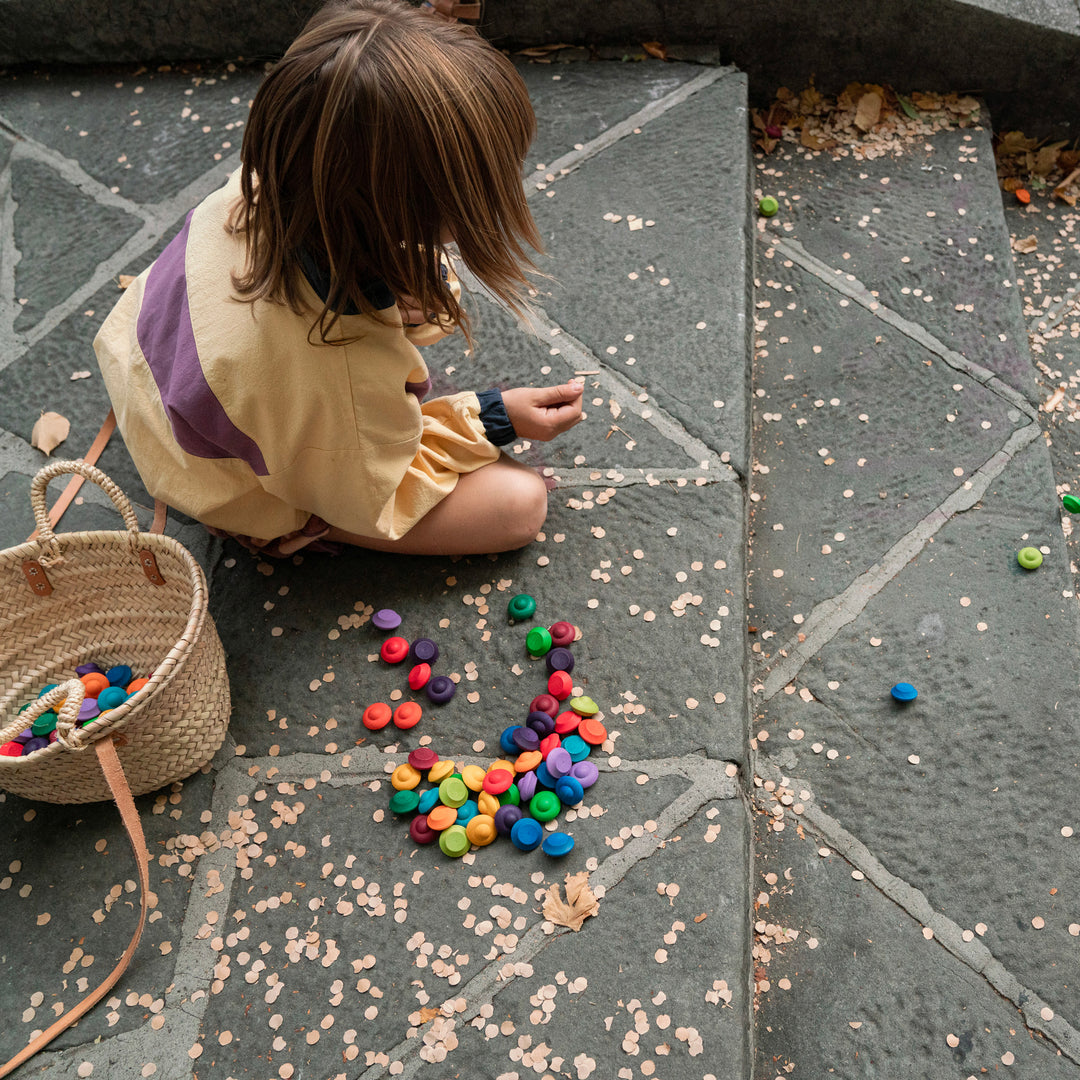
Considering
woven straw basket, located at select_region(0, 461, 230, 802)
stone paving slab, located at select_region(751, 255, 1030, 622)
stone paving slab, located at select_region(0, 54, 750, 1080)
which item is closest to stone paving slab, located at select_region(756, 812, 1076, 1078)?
stone paving slab, located at select_region(0, 54, 750, 1080)

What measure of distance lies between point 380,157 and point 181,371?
1.39 ft

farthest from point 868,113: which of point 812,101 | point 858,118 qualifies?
point 812,101

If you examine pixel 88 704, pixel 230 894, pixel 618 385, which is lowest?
pixel 230 894

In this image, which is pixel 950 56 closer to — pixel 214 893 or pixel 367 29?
pixel 367 29

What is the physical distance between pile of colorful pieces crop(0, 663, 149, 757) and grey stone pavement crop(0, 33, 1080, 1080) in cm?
13

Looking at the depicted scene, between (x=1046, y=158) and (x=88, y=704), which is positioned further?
(x=1046, y=158)

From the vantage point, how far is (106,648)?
1.62m

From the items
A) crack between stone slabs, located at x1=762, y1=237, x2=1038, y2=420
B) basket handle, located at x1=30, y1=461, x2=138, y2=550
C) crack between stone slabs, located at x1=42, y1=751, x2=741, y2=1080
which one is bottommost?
crack between stone slabs, located at x1=42, y1=751, x2=741, y2=1080

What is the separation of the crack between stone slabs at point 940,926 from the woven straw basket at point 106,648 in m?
0.94

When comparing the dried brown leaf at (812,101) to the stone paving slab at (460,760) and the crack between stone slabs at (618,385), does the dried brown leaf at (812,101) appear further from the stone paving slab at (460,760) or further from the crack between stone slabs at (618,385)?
the crack between stone slabs at (618,385)

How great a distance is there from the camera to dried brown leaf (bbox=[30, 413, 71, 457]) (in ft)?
6.17

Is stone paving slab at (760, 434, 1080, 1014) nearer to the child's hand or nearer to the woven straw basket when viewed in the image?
the child's hand

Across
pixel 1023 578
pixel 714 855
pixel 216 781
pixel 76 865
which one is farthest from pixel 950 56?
pixel 76 865

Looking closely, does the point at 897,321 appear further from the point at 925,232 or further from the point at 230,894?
the point at 230,894
